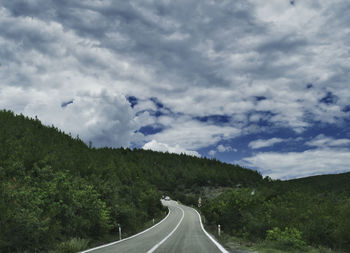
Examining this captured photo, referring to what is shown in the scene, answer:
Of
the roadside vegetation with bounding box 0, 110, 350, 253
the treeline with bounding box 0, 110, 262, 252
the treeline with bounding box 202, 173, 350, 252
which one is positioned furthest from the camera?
the treeline with bounding box 202, 173, 350, 252

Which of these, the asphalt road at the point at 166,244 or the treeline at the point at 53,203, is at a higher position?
the treeline at the point at 53,203

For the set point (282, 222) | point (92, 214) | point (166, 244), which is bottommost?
point (282, 222)

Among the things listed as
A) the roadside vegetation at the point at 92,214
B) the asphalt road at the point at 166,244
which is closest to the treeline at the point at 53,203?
the roadside vegetation at the point at 92,214

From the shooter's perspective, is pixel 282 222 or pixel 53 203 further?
pixel 282 222

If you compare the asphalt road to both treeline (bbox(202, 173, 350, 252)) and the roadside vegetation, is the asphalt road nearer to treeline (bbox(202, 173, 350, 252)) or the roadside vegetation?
the roadside vegetation

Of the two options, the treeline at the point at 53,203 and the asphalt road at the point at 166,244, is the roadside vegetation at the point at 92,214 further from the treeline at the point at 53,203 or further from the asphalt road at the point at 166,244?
the asphalt road at the point at 166,244

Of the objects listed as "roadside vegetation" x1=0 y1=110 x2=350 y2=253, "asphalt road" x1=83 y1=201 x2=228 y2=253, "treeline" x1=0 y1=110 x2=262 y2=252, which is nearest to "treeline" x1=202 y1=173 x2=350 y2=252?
"roadside vegetation" x1=0 y1=110 x2=350 y2=253

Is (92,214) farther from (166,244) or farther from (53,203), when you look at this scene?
(166,244)

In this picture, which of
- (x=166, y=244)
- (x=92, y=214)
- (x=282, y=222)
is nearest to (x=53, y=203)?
(x=92, y=214)

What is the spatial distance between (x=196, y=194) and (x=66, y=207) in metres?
102

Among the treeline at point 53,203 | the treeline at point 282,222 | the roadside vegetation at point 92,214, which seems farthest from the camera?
the treeline at point 282,222

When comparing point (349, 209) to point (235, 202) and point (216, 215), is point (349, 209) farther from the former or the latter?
point (216, 215)

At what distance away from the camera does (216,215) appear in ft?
102

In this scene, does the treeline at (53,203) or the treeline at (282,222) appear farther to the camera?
the treeline at (282,222)
